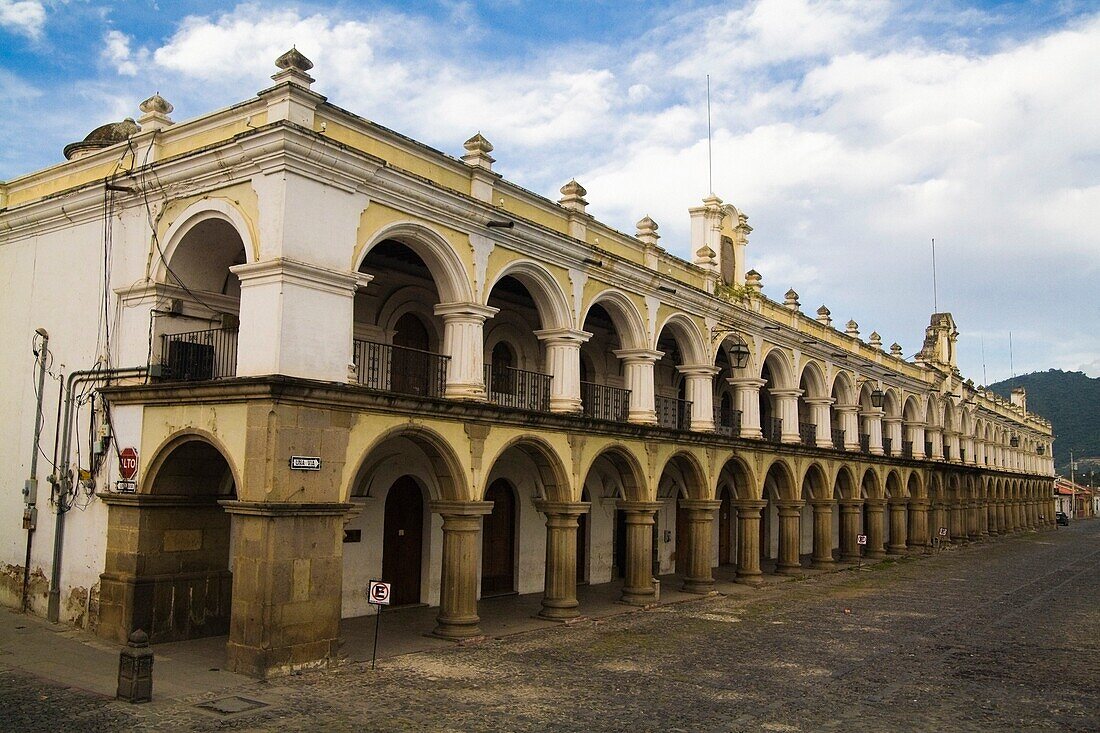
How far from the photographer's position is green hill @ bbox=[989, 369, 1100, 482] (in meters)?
157

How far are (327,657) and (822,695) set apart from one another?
6.67m

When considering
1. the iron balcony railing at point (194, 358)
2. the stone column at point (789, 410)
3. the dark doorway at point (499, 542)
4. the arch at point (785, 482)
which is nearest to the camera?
the iron balcony railing at point (194, 358)

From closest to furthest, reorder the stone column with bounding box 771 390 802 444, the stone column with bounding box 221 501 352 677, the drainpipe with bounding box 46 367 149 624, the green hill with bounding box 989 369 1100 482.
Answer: the stone column with bounding box 221 501 352 677, the drainpipe with bounding box 46 367 149 624, the stone column with bounding box 771 390 802 444, the green hill with bounding box 989 369 1100 482

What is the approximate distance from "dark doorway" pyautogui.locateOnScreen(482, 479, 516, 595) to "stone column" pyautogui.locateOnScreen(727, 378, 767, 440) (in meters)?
7.10

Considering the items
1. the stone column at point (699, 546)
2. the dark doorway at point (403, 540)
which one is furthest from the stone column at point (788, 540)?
the dark doorway at point (403, 540)

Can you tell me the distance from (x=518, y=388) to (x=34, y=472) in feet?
30.4

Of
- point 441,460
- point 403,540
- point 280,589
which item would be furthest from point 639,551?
point 280,589

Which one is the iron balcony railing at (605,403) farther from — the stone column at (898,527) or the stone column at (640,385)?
the stone column at (898,527)

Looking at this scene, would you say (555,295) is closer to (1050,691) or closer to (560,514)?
(560,514)

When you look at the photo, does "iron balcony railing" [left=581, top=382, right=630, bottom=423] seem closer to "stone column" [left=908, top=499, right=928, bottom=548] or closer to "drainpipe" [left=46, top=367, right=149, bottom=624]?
"drainpipe" [left=46, top=367, right=149, bottom=624]

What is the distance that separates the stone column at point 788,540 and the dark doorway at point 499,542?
9.59m

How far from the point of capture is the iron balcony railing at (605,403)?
21.0 m

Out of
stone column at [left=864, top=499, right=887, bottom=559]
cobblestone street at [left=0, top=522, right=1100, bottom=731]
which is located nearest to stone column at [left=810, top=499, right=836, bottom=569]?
stone column at [left=864, top=499, right=887, bottom=559]

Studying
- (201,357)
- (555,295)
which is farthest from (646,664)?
(201,357)
